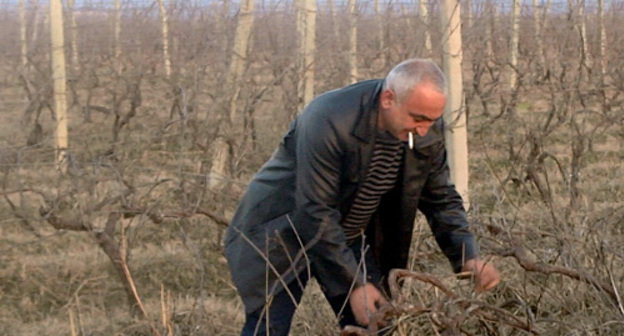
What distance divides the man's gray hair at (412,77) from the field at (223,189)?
59cm

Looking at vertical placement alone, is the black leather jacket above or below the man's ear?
below

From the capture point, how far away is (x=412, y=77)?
2.82m

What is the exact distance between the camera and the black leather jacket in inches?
117

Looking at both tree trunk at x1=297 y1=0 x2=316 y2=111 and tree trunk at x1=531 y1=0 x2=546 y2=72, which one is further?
tree trunk at x1=531 y1=0 x2=546 y2=72

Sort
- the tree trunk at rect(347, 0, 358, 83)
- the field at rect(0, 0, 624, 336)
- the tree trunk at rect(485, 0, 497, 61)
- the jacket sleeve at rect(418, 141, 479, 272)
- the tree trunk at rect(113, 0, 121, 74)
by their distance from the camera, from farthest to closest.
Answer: the tree trunk at rect(113, 0, 121, 74) < the tree trunk at rect(485, 0, 497, 61) < the tree trunk at rect(347, 0, 358, 83) < the field at rect(0, 0, 624, 336) < the jacket sleeve at rect(418, 141, 479, 272)

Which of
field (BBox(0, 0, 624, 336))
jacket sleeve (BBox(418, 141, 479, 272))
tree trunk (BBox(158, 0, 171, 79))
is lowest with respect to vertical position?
field (BBox(0, 0, 624, 336))

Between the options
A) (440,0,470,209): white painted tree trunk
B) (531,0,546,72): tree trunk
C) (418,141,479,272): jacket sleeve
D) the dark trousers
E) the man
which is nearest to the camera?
the man

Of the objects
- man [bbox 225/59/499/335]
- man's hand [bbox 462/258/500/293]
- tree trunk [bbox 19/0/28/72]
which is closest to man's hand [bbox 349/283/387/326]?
man [bbox 225/59/499/335]

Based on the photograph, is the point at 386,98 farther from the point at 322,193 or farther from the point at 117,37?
the point at 117,37

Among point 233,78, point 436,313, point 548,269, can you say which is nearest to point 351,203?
point 436,313

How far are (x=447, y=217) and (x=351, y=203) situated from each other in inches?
14.1

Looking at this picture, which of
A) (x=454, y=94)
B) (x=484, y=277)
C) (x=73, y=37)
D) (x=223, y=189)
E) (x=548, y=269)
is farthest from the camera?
(x=73, y=37)

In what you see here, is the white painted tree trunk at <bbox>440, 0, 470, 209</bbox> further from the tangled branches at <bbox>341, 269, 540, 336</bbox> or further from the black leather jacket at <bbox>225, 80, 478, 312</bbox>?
the black leather jacket at <bbox>225, 80, 478, 312</bbox>

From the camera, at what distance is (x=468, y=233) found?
3.31 meters
